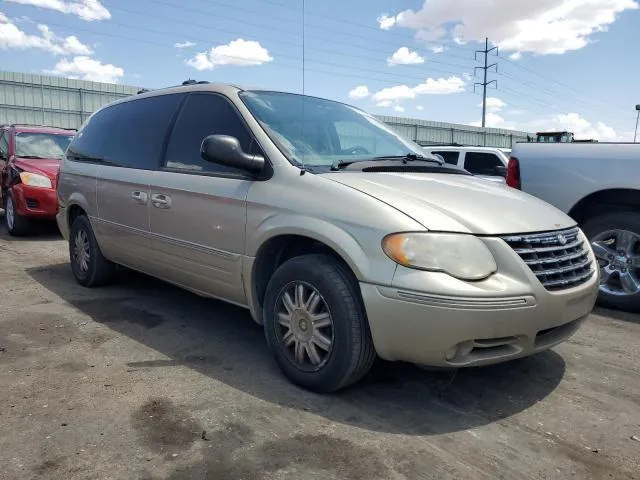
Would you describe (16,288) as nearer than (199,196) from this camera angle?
No

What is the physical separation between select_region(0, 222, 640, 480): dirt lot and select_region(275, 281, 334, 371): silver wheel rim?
0.21m

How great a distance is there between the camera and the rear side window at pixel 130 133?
14.0ft

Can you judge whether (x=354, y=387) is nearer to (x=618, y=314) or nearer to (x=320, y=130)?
(x=320, y=130)

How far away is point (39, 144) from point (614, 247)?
348 inches

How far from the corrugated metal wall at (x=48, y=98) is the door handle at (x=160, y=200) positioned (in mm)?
20158

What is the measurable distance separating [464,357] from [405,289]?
0.47 metres

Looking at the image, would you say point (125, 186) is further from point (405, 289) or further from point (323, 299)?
point (405, 289)

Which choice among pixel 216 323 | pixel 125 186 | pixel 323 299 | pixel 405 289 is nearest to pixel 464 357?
pixel 405 289

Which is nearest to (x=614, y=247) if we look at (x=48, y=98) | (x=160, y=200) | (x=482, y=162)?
(x=160, y=200)

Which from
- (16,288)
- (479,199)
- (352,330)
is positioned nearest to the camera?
(352,330)

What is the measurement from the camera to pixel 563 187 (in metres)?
5.12

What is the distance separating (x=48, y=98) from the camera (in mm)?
21984

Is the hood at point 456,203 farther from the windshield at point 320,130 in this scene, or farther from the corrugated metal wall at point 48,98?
the corrugated metal wall at point 48,98

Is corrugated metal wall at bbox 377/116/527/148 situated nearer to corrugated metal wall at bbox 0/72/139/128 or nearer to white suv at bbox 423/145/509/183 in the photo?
corrugated metal wall at bbox 0/72/139/128
